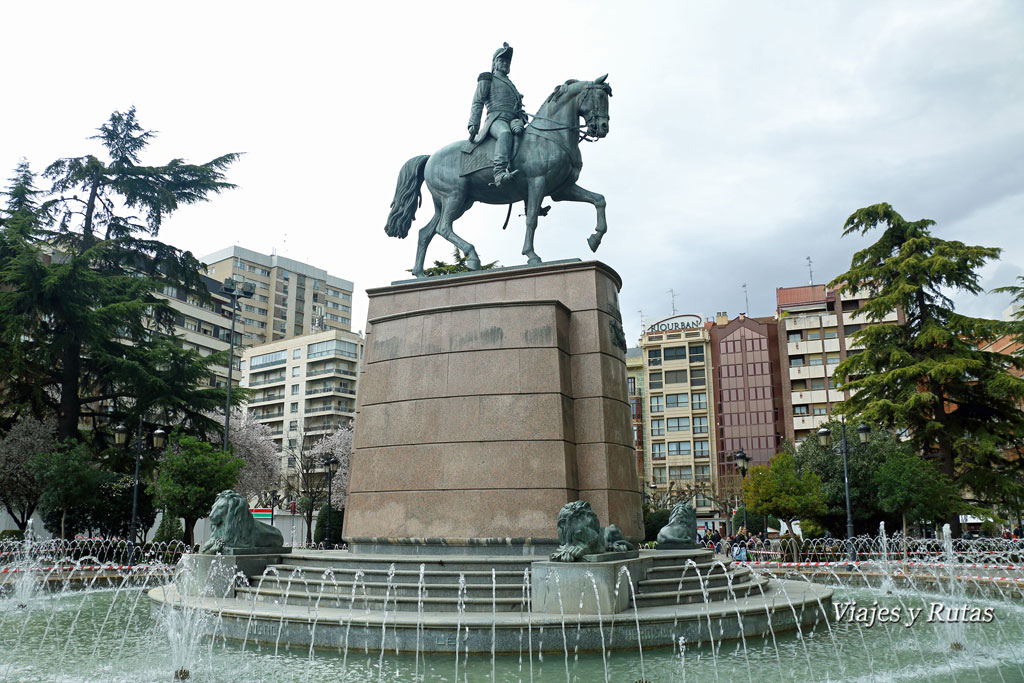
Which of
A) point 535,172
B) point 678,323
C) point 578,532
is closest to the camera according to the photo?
point 578,532

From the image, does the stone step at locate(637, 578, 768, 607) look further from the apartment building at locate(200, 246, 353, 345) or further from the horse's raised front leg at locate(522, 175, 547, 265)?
the apartment building at locate(200, 246, 353, 345)

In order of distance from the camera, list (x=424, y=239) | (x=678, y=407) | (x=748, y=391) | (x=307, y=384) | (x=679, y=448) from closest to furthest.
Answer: (x=424, y=239)
(x=748, y=391)
(x=679, y=448)
(x=678, y=407)
(x=307, y=384)

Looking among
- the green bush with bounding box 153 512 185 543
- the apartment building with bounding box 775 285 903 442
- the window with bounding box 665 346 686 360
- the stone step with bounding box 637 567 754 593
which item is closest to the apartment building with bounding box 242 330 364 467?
the window with bounding box 665 346 686 360

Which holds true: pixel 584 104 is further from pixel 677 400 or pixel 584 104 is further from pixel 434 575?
pixel 677 400

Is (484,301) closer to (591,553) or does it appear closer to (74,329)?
(591,553)

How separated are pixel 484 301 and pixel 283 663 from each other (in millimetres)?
6778

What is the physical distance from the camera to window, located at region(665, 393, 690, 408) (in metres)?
72.4

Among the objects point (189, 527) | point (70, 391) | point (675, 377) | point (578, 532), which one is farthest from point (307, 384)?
point (578, 532)

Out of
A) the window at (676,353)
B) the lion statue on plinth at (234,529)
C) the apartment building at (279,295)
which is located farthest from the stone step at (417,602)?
the apartment building at (279,295)

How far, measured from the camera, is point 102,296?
94.9 feet

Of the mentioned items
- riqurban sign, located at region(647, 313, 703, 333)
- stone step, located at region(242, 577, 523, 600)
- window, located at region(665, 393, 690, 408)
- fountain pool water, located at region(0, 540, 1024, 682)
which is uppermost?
riqurban sign, located at region(647, 313, 703, 333)

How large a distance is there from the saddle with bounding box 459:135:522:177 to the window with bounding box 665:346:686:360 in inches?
2419

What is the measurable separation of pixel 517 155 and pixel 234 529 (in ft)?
25.8

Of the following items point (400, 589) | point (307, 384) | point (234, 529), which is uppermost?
point (307, 384)
